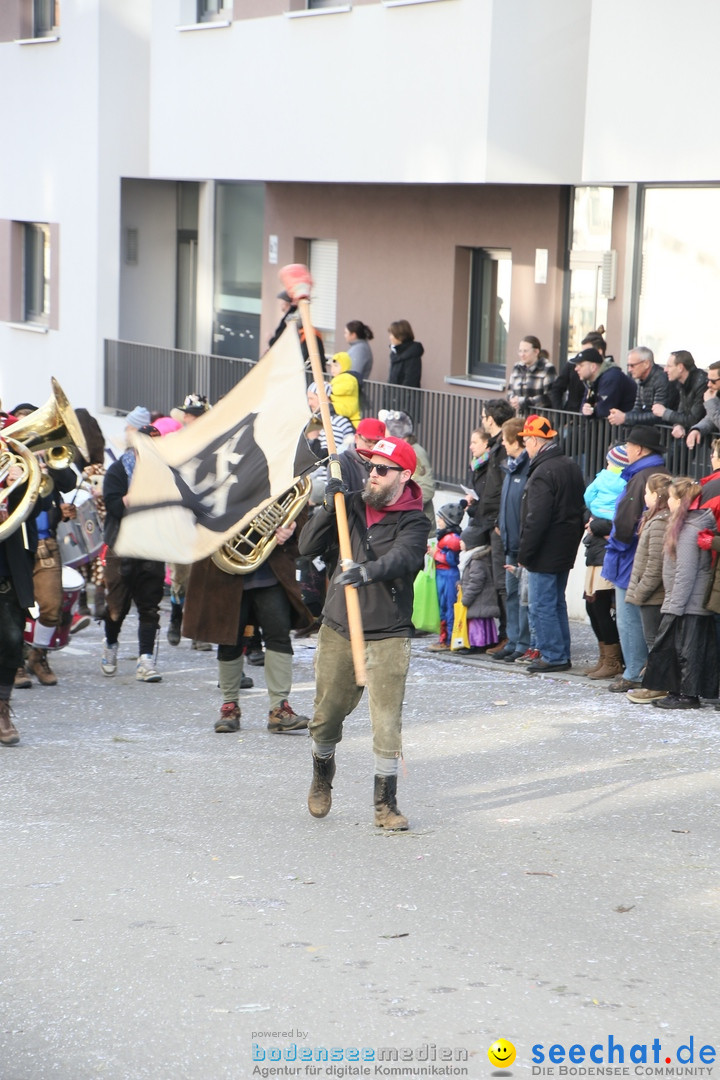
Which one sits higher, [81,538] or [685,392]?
[685,392]

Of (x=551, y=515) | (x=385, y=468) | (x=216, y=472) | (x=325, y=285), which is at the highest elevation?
(x=325, y=285)

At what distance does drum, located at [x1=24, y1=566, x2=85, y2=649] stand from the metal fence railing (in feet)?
14.8

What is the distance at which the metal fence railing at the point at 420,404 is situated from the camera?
13148 mm

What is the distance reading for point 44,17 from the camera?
23000 mm

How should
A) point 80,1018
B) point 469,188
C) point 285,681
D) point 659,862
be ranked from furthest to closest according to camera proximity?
point 469,188
point 285,681
point 659,862
point 80,1018

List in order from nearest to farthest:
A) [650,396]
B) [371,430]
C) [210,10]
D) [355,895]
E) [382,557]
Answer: [355,895] → [382,557] → [371,430] → [650,396] → [210,10]

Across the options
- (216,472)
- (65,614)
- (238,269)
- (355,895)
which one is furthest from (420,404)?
(355,895)

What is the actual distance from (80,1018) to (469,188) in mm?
13196

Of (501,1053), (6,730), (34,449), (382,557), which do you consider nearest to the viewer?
(501,1053)

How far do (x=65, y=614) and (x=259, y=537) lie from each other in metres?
2.55

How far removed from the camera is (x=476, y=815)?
25.0 feet

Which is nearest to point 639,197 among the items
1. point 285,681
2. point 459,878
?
point 285,681

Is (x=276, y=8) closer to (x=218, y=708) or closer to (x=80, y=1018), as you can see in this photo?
(x=218, y=708)

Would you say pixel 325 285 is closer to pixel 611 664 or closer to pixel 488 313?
pixel 488 313
